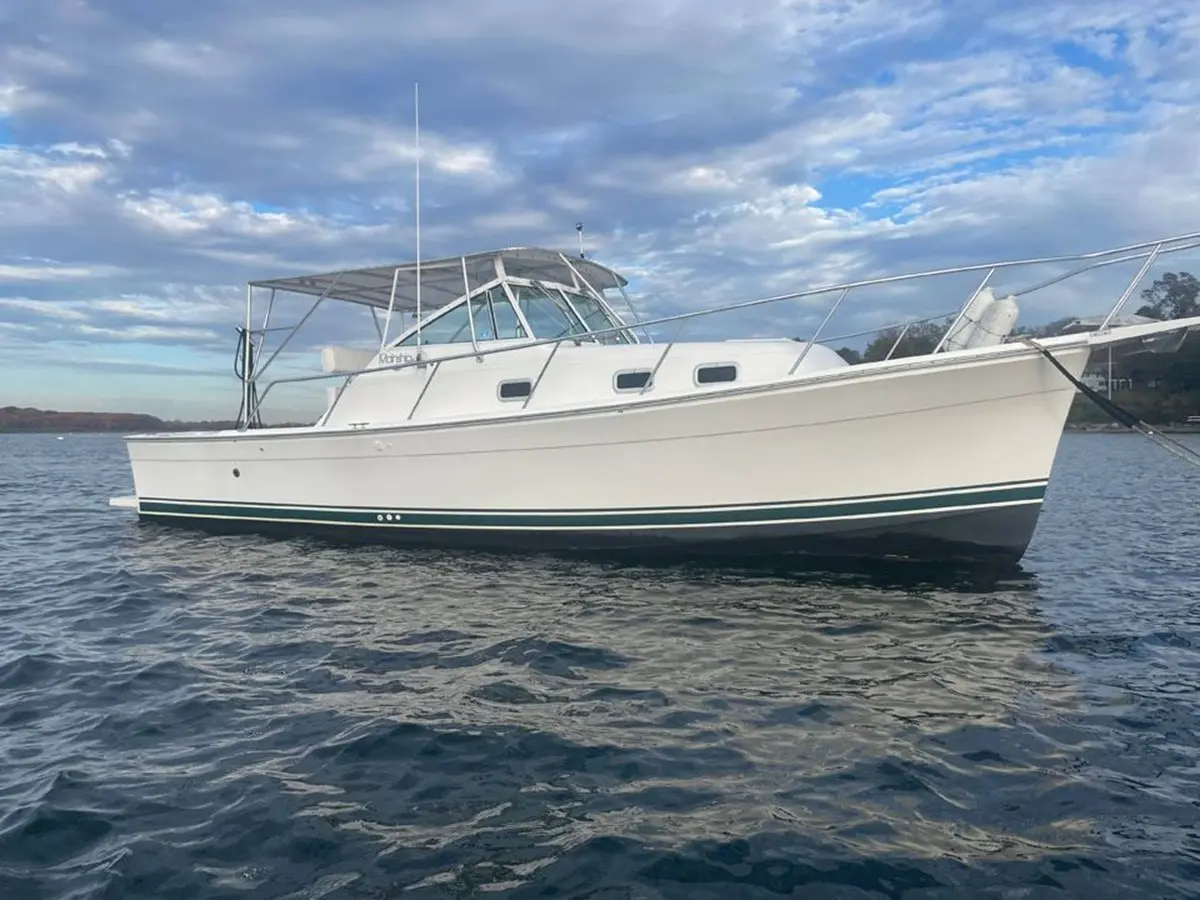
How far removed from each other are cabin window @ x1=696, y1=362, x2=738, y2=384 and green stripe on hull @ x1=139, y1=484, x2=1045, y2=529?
1316 mm

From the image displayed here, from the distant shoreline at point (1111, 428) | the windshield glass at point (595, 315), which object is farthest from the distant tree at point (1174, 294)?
the windshield glass at point (595, 315)

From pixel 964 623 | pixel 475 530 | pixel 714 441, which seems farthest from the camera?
pixel 475 530

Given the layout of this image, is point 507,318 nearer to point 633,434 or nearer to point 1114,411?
point 633,434

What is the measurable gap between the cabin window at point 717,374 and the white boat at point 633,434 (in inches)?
1.1

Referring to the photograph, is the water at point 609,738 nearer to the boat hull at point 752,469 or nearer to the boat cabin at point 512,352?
the boat hull at point 752,469

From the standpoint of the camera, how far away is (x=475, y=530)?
9.19m

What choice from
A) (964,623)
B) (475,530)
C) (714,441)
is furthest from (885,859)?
(475,530)

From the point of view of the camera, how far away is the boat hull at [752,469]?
7.14 meters

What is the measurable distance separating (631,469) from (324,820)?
5.18m

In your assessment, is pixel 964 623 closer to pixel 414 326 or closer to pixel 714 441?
pixel 714 441

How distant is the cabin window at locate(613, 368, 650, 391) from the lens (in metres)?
8.56

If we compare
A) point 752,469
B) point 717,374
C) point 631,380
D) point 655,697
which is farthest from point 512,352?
point 655,697

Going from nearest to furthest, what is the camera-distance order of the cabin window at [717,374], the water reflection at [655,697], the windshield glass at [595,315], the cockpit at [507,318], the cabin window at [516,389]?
the water reflection at [655,697], the cabin window at [717,374], the cabin window at [516,389], the cockpit at [507,318], the windshield glass at [595,315]

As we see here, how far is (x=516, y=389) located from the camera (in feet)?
29.9
